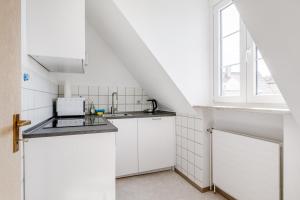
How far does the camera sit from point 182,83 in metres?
2.10

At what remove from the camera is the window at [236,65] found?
1643 mm

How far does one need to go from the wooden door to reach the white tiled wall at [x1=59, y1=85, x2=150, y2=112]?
1.92 m

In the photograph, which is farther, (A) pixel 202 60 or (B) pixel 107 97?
(B) pixel 107 97

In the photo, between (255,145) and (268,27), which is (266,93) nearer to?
(255,145)

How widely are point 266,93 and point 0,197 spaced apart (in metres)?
1.90

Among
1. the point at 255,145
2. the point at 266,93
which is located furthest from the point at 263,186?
the point at 266,93

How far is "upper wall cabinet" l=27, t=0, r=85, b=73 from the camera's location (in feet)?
4.47

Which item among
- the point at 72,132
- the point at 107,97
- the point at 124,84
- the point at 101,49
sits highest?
the point at 101,49

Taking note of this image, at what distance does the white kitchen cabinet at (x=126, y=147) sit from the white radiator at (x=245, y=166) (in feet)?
3.33

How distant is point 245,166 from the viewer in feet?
5.30

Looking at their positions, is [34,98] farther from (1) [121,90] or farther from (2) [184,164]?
(2) [184,164]

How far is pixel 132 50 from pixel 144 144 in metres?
1.27

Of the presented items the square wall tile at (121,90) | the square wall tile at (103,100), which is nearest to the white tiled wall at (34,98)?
the square wall tile at (103,100)

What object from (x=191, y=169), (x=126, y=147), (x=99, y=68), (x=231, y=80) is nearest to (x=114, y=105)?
(x=99, y=68)
